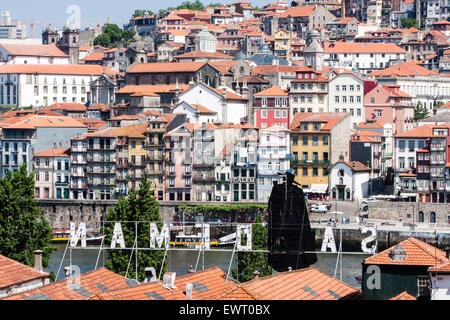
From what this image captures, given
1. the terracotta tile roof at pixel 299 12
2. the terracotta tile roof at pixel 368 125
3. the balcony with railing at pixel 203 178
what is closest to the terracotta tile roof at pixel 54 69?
the terracotta tile roof at pixel 299 12

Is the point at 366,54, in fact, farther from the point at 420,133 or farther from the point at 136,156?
the point at 136,156

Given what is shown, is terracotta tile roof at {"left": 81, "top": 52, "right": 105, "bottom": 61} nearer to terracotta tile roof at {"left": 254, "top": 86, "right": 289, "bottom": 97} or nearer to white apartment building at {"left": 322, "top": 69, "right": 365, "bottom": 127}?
white apartment building at {"left": 322, "top": 69, "right": 365, "bottom": 127}

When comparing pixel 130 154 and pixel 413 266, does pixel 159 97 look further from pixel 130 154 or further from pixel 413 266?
pixel 413 266

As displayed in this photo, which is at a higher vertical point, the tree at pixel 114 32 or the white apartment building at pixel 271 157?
the tree at pixel 114 32

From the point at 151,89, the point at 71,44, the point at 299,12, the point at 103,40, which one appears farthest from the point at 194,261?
the point at 103,40

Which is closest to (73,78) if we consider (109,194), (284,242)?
(109,194)

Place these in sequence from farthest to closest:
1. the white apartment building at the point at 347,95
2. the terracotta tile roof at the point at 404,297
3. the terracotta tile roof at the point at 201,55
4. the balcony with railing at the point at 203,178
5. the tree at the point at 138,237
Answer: the terracotta tile roof at the point at 201,55
the white apartment building at the point at 347,95
the balcony with railing at the point at 203,178
the tree at the point at 138,237
the terracotta tile roof at the point at 404,297

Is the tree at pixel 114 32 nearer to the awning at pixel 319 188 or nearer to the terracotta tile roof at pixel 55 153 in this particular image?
the terracotta tile roof at pixel 55 153
